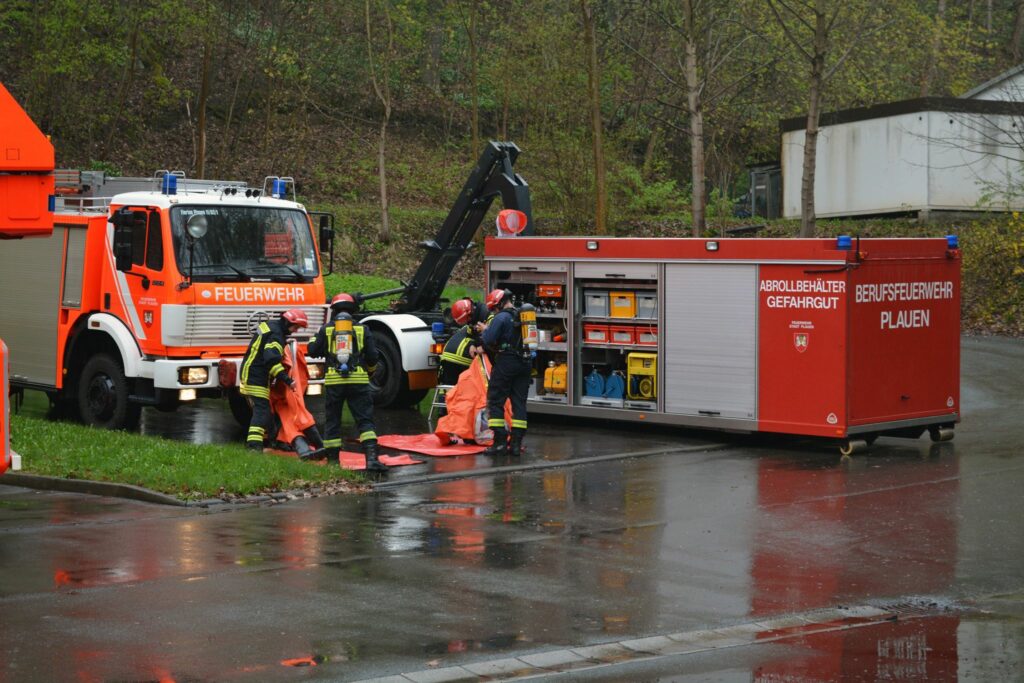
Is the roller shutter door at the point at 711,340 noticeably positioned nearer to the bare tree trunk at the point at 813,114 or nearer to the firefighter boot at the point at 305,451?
the firefighter boot at the point at 305,451

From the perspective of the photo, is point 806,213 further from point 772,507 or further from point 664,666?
point 664,666

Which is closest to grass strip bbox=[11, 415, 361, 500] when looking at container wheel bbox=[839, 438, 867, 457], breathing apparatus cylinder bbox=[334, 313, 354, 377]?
breathing apparatus cylinder bbox=[334, 313, 354, 377]

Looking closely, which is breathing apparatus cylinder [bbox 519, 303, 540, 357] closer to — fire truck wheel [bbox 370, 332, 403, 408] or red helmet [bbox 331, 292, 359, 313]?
red helmet [bbox 331, 292, 359, 313]

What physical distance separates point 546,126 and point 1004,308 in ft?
36.4

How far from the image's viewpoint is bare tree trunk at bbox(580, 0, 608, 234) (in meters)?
28.1

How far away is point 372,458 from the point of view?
13.9 meters

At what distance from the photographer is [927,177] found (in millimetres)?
34406

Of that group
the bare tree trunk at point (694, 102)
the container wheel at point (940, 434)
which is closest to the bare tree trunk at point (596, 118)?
the bare tree trunk at point (694, 102)

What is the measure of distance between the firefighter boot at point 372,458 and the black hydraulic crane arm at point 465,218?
20.2ft

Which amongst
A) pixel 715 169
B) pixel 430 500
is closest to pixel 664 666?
pixel 430 500

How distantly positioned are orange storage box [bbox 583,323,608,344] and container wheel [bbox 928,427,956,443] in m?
4.14

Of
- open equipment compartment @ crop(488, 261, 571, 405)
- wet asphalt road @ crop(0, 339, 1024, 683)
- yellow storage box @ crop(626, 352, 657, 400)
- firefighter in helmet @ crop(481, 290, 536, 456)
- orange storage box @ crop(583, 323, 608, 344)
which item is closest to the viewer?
wet asphalt road @ crop(0, 339, 1024, 683)

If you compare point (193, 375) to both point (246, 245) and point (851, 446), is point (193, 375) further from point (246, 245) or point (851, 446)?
point (851, 446)

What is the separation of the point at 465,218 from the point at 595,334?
373 cm
